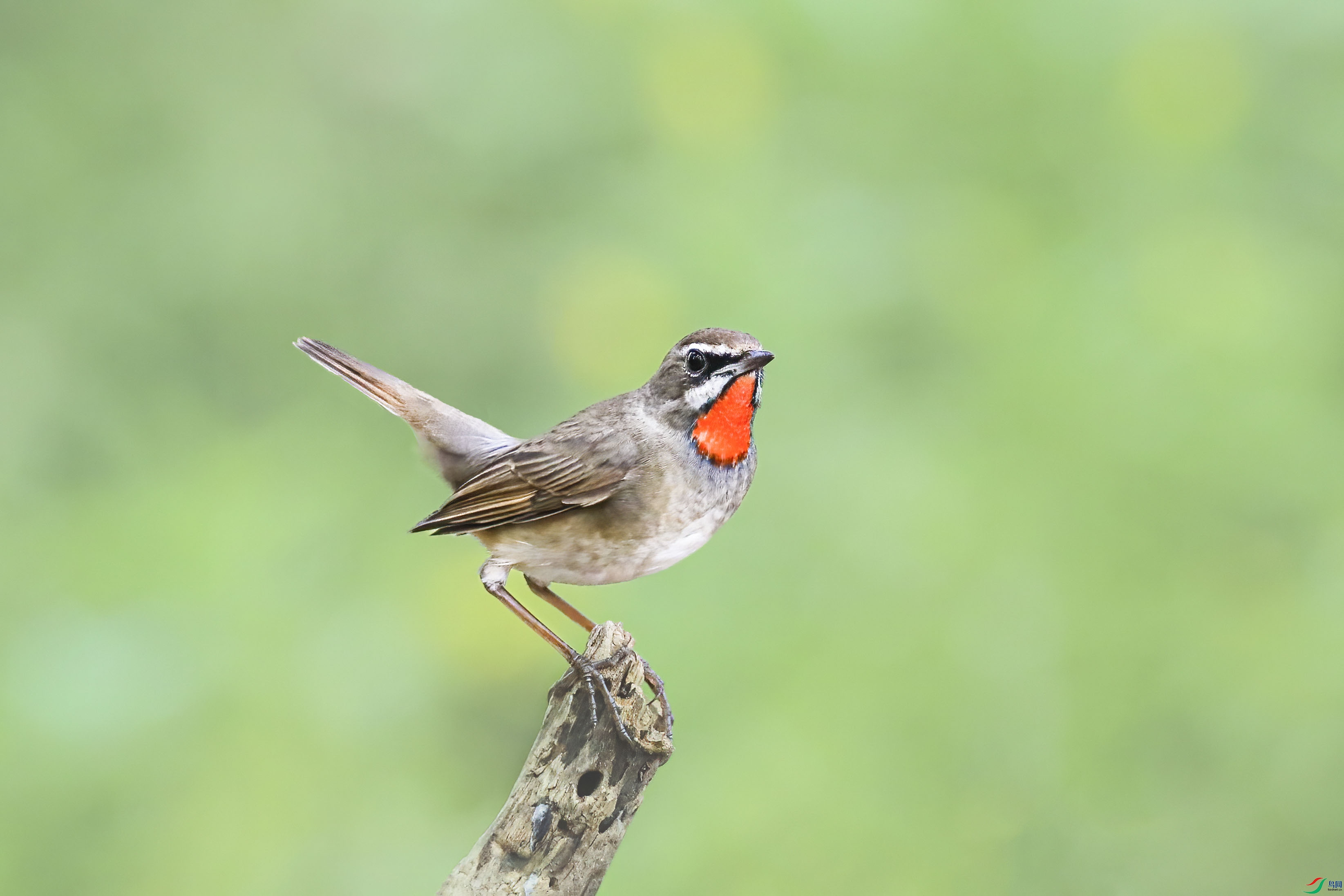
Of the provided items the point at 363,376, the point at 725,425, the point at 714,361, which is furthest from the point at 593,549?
the point at 363,376

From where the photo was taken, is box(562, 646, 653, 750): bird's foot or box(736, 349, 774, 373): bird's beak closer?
box(562, 646, 653, 750): bird's foot

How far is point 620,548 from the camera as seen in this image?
4281mm

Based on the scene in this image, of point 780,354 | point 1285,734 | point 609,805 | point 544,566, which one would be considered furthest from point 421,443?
point 1285,734

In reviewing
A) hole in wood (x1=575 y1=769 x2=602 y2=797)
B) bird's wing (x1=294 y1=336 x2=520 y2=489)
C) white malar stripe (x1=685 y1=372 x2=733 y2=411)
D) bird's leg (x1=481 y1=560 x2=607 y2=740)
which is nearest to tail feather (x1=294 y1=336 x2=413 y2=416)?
bird's wing (x1=294 y1=336 x2=520 y2=489)

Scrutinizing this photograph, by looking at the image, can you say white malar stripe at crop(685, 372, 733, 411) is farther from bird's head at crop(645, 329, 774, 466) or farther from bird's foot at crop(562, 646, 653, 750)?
bird's foot at crop(562, 646, 653, 750)

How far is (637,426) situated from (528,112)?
3417mm

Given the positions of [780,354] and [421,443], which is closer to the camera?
[421,443]

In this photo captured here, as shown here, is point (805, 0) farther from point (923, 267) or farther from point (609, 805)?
point (609, 805)

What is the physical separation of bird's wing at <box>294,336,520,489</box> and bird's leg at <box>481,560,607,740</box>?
50 cm

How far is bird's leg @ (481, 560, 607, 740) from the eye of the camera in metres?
4.01

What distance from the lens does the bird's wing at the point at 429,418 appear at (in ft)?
16.3

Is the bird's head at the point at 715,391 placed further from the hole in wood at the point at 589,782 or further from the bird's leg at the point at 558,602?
the hole in wood at the point at 589,782

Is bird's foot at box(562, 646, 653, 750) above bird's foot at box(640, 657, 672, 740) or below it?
above

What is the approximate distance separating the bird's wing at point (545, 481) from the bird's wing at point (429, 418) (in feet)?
0.80
